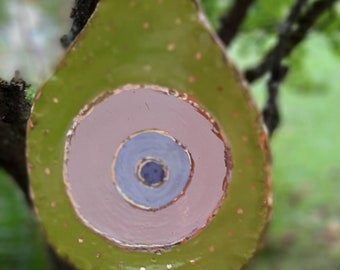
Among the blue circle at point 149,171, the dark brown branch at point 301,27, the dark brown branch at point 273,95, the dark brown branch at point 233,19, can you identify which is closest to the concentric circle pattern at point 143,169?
the blue circle at point 149,171

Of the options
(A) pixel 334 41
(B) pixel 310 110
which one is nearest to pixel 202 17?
(A) pixel 334 41

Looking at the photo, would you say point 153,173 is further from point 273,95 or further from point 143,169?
point 273,95

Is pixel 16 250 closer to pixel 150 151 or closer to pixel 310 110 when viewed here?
pixel 150 151

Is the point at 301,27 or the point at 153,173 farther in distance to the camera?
the point at 301,27

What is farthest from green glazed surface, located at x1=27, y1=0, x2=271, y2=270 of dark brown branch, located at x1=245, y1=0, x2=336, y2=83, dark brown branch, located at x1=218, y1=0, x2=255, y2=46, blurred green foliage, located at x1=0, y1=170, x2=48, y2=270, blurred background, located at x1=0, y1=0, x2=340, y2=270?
blurred green foliage, located at x1=0, y1=170, x2=48, y2=270

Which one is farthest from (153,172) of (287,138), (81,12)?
(287,138)

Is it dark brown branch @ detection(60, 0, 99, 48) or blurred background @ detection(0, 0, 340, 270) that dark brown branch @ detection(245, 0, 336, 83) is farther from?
dark brown branch @ detection(60, 0, 99, 48)

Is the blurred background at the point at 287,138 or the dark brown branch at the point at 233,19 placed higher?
the dark brown branch at the point at 233,19

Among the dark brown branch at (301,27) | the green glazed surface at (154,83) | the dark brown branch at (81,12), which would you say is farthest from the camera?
the dark brown branch at (301,27)

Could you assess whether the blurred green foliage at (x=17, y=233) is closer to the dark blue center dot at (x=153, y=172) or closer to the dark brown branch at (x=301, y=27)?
the dark brown branch at (x=301, y=27)
